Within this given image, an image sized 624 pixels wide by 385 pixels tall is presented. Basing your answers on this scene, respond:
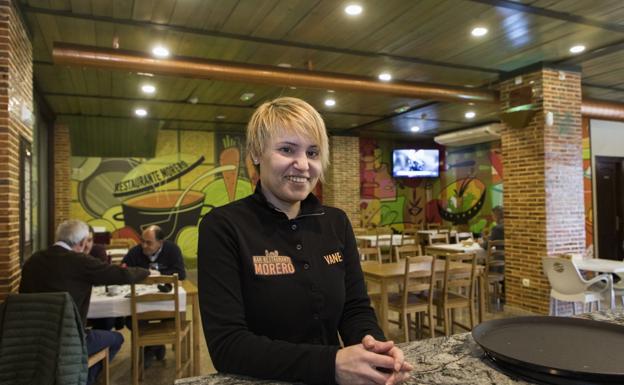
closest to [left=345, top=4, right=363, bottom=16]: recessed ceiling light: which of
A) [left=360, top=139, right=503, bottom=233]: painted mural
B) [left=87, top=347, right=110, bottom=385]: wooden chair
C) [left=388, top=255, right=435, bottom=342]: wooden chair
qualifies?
[left=388, top=255, right=435, bottom=342]: wooden chair

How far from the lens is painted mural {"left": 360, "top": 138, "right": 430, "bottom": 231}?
12.5 m

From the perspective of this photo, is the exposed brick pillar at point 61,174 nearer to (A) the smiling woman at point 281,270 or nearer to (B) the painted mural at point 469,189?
(B) the painted mural at point 469,189

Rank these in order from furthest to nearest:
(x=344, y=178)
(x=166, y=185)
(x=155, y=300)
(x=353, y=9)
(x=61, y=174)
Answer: (x=344, y=178), (x=166, y=185), (x=61, y=174), (x=353, y=9), (x=155, y=300)

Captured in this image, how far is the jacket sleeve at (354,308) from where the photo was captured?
1.20 m

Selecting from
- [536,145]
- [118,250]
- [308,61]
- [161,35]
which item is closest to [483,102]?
[536,145]

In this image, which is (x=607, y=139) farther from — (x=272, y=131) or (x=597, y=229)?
(x=272, y=131)

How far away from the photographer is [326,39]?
17.0 ft

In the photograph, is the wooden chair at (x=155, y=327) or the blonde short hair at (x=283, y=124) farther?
the wooden chair at (x=155, y=327)

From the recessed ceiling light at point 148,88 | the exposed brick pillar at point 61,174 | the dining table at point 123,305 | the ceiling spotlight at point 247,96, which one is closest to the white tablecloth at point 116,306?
the dining table at point 123,305

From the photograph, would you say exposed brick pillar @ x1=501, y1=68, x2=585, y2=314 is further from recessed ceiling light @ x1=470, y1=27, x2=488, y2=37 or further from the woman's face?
the woman's face

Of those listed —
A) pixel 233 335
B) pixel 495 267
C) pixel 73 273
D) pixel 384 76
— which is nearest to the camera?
pixel 233 335

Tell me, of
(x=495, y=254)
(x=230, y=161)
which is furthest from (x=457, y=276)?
(x=230, y=161)

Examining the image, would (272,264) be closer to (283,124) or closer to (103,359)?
(283,124)

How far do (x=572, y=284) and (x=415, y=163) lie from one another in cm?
806
